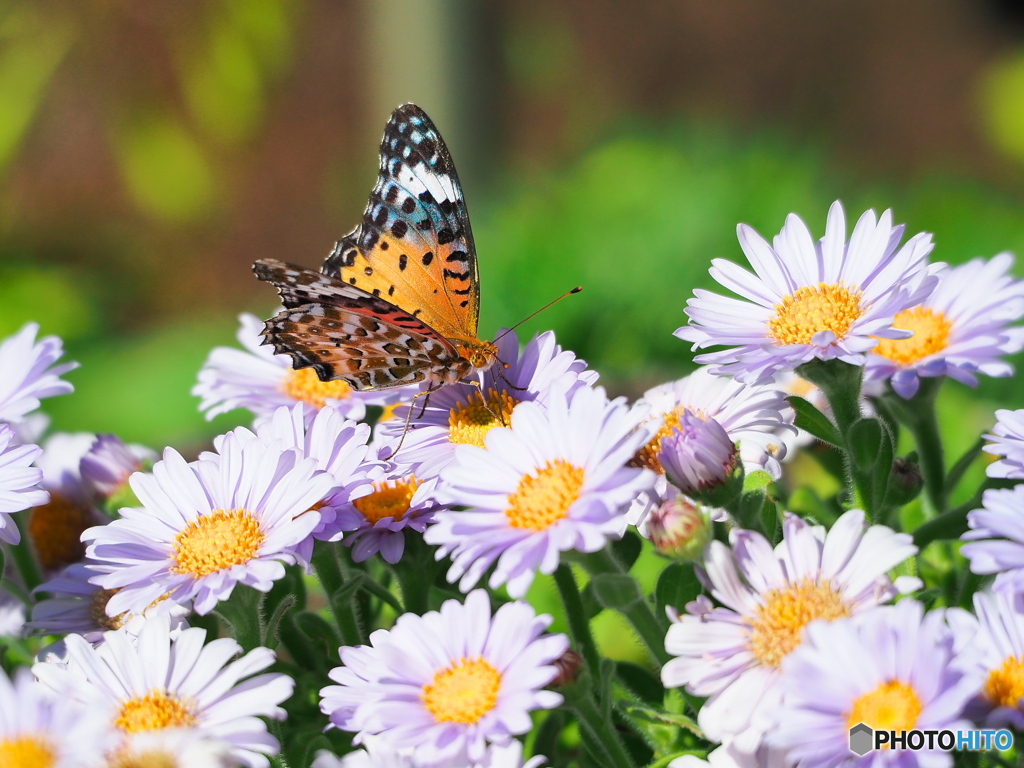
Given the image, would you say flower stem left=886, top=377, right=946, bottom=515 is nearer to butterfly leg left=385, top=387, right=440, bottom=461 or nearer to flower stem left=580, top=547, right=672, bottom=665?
flower stem left=580, top=547, right=672, bottom=665

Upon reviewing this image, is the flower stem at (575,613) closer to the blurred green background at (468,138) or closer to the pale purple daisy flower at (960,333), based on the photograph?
the pale purple daisy flower at (960,333)

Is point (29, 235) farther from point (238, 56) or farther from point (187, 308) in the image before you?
point (238, 56)

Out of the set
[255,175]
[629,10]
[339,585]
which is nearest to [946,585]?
[339,585]

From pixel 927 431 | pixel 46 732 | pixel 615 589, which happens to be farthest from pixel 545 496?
pixel 927 431

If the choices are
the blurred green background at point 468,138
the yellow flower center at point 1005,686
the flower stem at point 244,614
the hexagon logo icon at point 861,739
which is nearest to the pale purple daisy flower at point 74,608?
the flower stem at point 244,614

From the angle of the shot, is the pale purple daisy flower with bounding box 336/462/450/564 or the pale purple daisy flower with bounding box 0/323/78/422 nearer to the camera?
the pale purple daisy flower with bounding box 336/462/450/564

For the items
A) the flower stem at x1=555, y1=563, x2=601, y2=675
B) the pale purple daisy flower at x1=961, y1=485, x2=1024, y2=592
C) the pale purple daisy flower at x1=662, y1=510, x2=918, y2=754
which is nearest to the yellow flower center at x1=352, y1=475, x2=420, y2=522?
the flower stem at x1=555, y1=563, x2=601, y2=675

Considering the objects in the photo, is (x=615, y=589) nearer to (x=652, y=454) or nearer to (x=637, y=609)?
(x=637, y=609)
